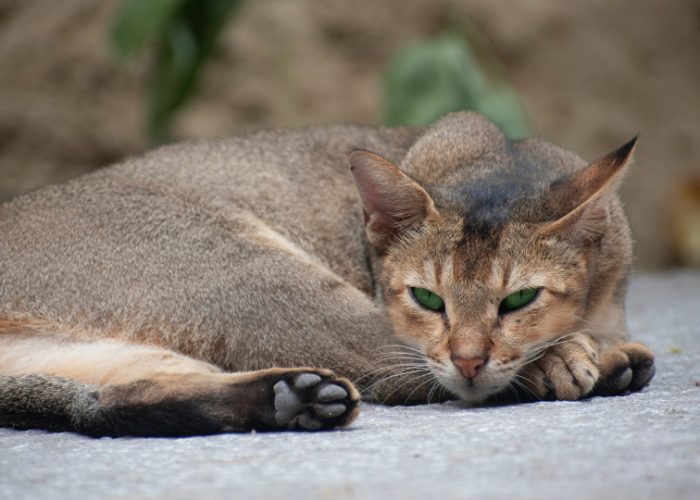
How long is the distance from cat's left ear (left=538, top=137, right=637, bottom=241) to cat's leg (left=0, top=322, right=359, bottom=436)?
116 centimetres

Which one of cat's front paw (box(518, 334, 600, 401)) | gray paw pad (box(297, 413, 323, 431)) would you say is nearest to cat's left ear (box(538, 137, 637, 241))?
cat's front paw (box(518, 334, 600, 401))

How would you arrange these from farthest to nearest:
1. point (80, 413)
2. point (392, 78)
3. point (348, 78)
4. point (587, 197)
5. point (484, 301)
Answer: point (348, 78) → point (392, 78) → point (587, 197) → point (484, 301) → point (80, 413)

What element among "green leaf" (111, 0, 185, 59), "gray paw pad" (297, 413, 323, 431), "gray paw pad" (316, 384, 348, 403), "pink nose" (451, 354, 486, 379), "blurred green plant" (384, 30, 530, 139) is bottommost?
"gray paw pad" (297, 413, 323, 431)

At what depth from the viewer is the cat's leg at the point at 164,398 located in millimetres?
3484

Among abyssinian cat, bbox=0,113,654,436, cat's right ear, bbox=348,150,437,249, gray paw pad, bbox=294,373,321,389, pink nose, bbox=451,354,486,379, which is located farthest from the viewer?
cat's right ear, bbox=348,150,437,249

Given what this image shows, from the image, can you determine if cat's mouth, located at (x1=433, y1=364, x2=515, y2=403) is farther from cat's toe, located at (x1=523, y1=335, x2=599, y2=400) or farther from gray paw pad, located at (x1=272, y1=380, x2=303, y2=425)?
gray paw pad, located at (x1=272, y1=380, x2=303, y2=425)

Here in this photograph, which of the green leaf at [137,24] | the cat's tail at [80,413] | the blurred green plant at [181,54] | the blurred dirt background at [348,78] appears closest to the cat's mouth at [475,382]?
the cat's tail at [80,413]

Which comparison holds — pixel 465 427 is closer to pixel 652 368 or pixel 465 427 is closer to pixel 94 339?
pixel 652 368

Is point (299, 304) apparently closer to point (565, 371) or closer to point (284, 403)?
point (284, 403)

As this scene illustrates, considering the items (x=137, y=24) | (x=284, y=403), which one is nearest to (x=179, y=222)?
(x=284, y=403)

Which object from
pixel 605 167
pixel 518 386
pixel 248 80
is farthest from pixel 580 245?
pixel 248 80

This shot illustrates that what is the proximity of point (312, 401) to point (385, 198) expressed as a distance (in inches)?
47.1

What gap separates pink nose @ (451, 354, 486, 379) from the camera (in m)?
3.78

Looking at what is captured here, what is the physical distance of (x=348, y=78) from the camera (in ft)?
33.0
